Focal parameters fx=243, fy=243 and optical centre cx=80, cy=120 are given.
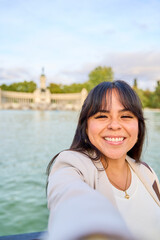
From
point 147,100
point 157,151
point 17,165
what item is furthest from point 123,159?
point 147,100

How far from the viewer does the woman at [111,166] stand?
0.88m

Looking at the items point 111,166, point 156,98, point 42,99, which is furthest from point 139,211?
point 42,99

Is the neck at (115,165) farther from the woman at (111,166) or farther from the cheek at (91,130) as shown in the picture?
the cheek at (91,130)

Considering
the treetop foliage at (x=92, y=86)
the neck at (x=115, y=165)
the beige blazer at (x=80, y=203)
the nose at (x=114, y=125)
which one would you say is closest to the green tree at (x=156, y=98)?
the treetop foliage at (x=92, y=86)

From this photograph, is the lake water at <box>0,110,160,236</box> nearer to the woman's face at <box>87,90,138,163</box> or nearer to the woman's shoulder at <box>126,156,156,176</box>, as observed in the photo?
the woman's shoulder at <box>126,156,156,176</box>

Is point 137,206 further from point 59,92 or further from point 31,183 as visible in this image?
point 59,92

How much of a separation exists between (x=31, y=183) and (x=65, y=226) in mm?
4470

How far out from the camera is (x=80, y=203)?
584mm

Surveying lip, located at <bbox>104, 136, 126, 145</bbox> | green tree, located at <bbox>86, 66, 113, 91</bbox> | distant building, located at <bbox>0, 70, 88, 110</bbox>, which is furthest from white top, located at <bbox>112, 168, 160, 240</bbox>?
distant building, located at <bbox>0, 70, 88, 110</bbox>

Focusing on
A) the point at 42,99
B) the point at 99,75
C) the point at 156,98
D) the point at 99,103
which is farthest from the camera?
the point at 42,99

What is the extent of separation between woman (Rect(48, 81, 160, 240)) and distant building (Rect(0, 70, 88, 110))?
56123 mm

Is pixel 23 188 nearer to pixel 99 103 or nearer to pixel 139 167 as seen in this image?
pixel 139 167

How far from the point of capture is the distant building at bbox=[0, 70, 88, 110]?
57138mm

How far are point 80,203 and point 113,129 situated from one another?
649 millimetres
